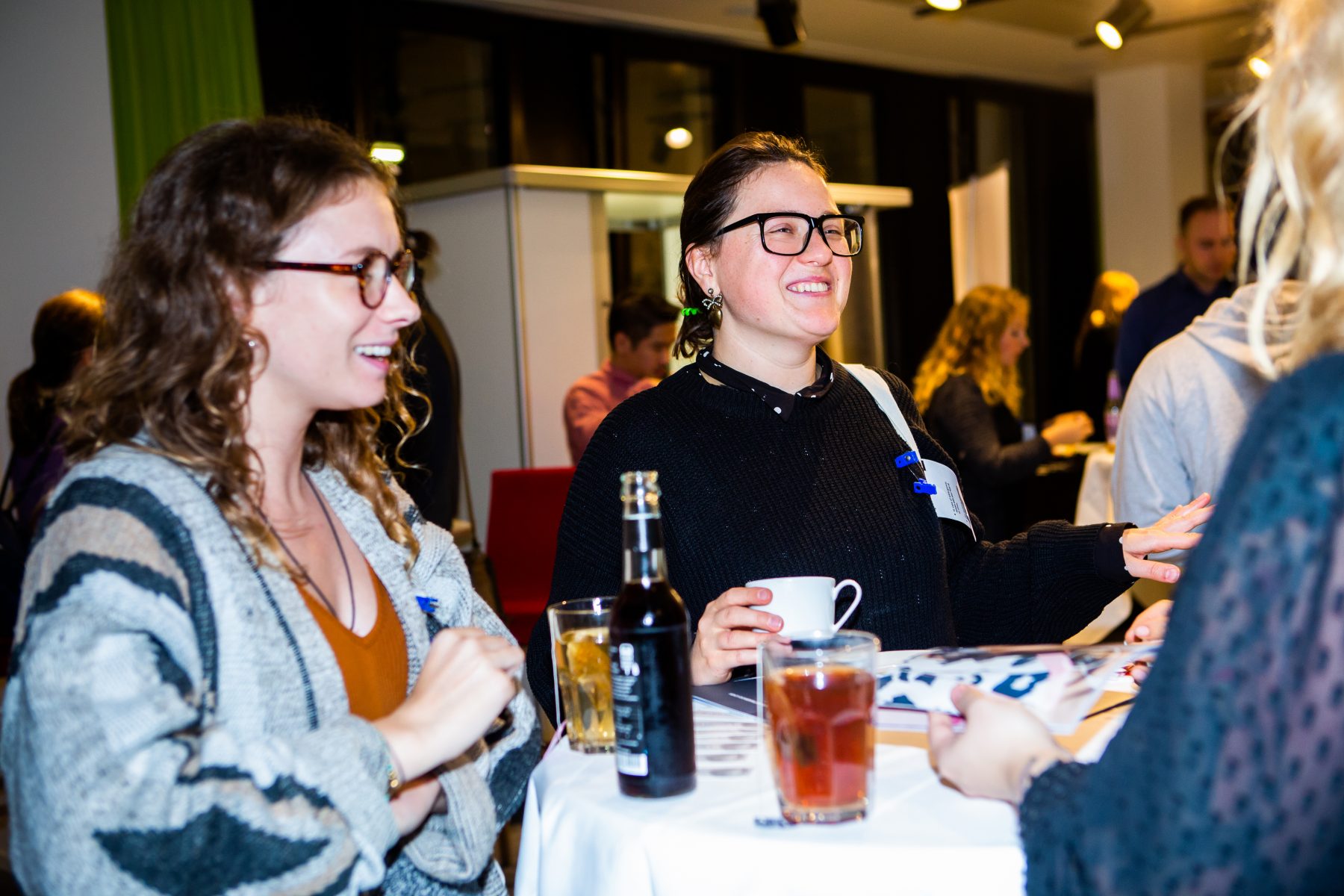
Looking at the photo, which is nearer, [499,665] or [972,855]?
[972,855]

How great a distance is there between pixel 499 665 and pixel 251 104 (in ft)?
15.7

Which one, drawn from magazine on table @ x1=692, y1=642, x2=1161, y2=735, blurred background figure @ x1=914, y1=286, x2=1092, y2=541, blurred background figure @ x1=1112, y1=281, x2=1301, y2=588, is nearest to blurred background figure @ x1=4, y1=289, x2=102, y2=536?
magazine on table @ x1=692, y1=642, x2=1161, y2=735

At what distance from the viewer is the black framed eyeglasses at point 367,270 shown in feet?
4.17

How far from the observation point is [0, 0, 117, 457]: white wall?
15.0 feet

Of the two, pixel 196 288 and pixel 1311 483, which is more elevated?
pixel 196 288

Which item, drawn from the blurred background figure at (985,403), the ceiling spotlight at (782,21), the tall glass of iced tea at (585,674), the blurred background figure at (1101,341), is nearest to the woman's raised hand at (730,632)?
the tall glass of iced tea at (585,674)

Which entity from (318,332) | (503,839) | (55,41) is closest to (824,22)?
(55,41)

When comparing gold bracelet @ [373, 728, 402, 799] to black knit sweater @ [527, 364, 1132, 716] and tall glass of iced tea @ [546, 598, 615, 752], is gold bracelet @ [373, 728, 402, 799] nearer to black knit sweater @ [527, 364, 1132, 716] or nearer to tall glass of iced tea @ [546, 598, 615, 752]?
tall glass of iced tea @ [546, 598, 615, 752]

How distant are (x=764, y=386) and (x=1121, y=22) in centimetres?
581

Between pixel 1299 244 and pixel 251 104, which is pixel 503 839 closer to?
pixel 1299 244

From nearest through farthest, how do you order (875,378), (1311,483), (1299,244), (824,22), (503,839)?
1. (1311,483)
2. (1299,244)
3. (875,378)
4. (503,839)
5. (824,22)

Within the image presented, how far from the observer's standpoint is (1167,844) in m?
0.76

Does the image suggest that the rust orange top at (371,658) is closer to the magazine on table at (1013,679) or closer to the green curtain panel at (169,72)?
the magazine on table at (1013,679)

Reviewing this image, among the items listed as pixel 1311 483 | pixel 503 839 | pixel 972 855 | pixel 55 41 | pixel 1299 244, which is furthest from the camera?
pixel 55 41
